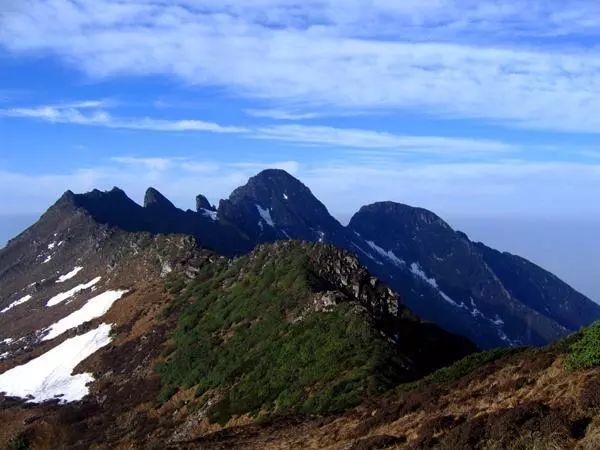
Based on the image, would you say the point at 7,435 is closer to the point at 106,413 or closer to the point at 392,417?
the point at 106,413

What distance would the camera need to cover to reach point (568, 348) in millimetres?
22766

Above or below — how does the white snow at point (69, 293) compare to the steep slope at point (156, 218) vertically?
below

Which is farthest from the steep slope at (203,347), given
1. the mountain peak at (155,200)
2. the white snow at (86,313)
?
the mountain peak at (155,200)

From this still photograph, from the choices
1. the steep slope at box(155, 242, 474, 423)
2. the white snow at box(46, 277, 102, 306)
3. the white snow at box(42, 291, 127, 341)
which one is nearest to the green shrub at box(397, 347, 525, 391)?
the steep slope at box(155, 242, 474, 423)

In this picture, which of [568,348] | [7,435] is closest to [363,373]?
[568,348]

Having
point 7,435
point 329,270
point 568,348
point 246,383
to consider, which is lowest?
point 7,435

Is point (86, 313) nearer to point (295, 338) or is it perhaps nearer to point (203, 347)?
point (203, 347)

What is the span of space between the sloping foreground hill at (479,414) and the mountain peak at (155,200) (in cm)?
16266

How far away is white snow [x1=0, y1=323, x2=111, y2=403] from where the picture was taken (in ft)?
207

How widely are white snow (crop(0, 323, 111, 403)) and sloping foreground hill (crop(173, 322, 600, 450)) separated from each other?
38290 millimetres

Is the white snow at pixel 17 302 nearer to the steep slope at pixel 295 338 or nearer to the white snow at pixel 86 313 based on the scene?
the white snow at pixel 86 313

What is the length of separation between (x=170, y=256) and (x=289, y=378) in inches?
1860

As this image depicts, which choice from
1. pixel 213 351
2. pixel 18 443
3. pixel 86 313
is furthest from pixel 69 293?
pixel 213 351

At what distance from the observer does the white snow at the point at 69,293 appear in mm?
99387
